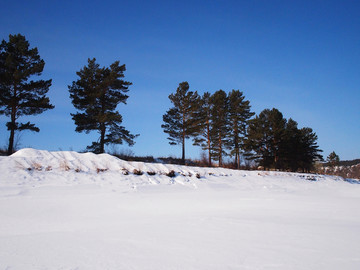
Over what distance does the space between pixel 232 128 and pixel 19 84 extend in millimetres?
23659

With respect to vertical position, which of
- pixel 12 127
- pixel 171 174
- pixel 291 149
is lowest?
pixel 171 174

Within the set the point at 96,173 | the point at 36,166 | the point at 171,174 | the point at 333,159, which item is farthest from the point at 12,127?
the point at 333,159

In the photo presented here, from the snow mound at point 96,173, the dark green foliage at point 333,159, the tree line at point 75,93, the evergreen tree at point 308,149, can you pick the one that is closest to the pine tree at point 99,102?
the tree line at point 75,93

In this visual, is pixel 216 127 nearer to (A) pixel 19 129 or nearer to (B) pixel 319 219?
→ (A) pixel 19 129

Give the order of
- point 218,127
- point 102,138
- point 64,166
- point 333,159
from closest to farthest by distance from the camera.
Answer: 1. point 64,166
2. point 102,138
3. point 218,127
4. point 333,159

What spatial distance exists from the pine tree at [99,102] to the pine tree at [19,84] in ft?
8.66

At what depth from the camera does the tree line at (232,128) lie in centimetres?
2812

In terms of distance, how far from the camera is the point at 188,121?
27.5 m

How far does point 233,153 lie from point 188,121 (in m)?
7.72

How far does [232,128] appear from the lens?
102 feet

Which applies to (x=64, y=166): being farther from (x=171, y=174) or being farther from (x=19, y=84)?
(x=19, y=84)

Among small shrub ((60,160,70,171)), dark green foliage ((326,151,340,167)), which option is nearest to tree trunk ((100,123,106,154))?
small shrub ((60,160,70,171))

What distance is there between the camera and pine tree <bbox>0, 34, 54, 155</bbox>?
57.5 feet

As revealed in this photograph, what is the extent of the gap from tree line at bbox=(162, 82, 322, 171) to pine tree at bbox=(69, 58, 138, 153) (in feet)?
25.2
